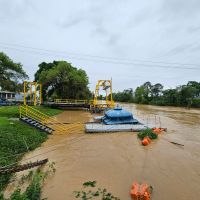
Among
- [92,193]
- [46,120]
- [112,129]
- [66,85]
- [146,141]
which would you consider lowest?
[92,193]

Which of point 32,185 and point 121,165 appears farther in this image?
point 121,165

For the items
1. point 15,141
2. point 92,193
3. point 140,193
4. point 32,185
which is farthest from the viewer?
point 15,141

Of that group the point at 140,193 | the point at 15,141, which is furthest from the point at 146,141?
the point at 15,141

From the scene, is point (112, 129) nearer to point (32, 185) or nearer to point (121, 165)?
point (121, 165)

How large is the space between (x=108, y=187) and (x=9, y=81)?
1784cm

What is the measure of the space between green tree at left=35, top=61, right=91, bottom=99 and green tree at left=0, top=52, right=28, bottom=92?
15.3 meters

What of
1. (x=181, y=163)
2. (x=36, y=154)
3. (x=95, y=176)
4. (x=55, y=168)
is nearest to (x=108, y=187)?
(x=95, y=176)

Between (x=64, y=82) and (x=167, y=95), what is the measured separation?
1607 inches

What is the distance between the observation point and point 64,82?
3988 cm

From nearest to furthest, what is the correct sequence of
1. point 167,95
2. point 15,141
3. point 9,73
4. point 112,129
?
point 15,141
point 112,129
point 9,73
point 167,95

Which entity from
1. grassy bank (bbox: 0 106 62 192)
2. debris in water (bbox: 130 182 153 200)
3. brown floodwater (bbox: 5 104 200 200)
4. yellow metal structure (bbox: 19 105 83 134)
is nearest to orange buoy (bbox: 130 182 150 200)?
debris in water (bbox: 130 182 153 200)

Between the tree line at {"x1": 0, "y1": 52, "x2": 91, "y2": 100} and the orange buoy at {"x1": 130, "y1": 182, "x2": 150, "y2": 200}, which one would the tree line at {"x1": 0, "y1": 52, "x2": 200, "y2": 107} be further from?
the orange buoy at {"x1": 130, "y1": 182, "x2": 150, "y2": 200}

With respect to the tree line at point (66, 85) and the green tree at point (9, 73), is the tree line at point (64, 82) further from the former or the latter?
the green tree at point (9, 73)

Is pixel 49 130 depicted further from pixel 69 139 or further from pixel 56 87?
pixel 56 87
